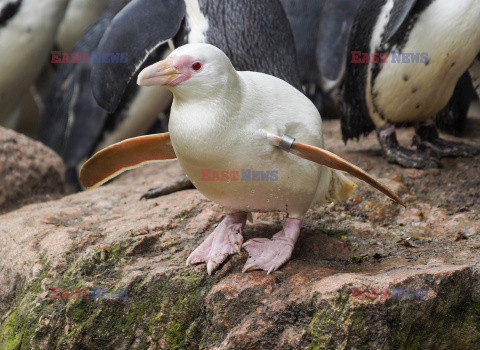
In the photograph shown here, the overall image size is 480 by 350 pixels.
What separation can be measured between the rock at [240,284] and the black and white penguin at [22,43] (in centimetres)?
173

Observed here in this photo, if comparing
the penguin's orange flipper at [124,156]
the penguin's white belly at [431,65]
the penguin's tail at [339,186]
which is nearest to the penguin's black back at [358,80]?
the penguin's white belly at [431,65]

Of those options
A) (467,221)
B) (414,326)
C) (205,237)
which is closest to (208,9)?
(205,237)

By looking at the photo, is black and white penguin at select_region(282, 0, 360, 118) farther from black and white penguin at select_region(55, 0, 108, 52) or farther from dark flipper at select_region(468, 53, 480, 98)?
black and white penguin at select_region(55, 0, 108, 52)

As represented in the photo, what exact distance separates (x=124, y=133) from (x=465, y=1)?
1834 mm

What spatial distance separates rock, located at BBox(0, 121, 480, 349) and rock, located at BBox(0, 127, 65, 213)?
0.49 meters

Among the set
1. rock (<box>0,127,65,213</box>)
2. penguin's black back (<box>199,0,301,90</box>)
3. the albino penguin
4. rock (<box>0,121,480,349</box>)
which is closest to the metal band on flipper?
the albino penguin

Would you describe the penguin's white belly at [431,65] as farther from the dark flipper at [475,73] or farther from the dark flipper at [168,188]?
the dark flipper at [168,188]

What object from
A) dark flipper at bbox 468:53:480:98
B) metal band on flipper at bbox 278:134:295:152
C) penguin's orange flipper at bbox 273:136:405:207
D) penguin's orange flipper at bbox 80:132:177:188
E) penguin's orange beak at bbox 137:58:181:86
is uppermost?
penguin's orange beak at bbox 137:58:181:86

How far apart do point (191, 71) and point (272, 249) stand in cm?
48

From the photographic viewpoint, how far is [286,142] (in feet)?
4.46

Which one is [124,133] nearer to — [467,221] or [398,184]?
[398,184]

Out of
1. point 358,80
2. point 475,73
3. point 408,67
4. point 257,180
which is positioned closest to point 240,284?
point 257,180

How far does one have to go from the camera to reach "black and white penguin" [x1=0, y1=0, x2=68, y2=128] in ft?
11.0

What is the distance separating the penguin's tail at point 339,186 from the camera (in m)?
1.66
